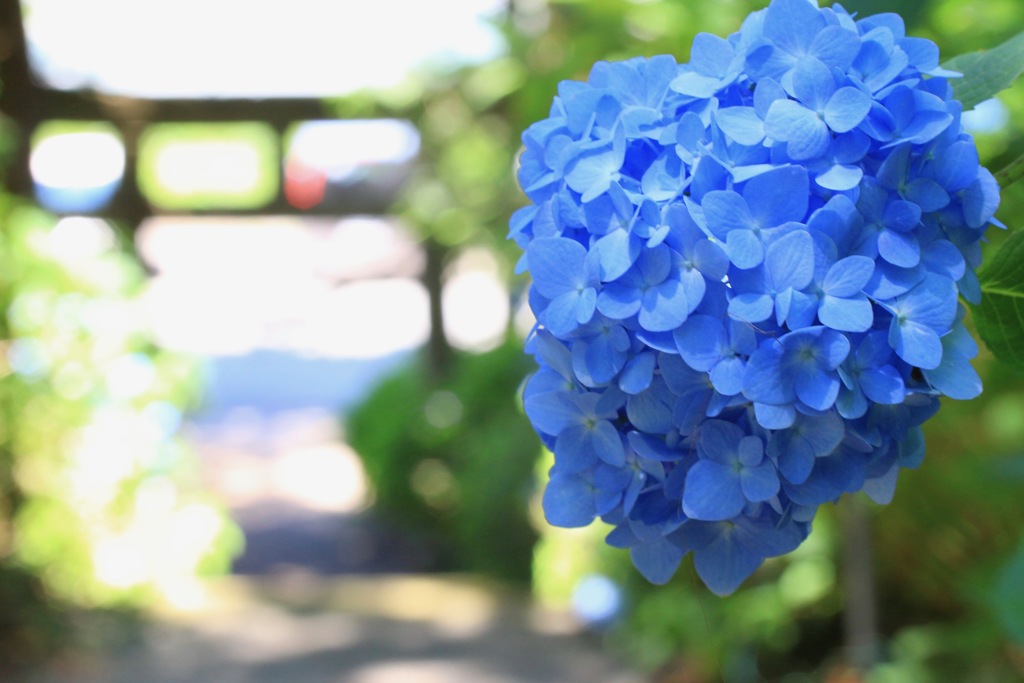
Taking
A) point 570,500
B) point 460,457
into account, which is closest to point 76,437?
point 460,457

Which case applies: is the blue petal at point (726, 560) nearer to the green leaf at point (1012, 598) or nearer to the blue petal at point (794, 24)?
the blue petal at point (794, 24)

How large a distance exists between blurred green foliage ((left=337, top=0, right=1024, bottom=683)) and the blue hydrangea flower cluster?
67 cm

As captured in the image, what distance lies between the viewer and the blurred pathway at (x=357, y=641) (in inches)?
141

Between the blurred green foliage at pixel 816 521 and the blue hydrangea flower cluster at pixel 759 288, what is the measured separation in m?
0.67

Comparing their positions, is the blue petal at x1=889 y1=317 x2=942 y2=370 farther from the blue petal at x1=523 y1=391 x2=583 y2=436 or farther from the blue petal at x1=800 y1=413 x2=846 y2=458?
the blue petal at x1=523 y1=391 x2=583 y2=436

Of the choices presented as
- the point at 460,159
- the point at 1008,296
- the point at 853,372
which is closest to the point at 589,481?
the point at 853,372

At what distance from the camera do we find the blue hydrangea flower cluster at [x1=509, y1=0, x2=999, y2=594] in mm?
518

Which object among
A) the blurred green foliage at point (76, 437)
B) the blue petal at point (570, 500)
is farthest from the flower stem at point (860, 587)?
the blurred green foliage at point (76, 437)

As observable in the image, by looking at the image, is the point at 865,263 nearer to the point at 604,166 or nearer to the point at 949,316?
the point at 949,316

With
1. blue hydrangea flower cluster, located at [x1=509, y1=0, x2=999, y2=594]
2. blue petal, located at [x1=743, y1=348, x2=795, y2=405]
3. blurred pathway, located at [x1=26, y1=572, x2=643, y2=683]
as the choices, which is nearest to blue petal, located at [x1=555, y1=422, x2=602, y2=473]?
blue hydrangea flower cluster, located at [x1=509, y1=0, x2=999, y2=594]

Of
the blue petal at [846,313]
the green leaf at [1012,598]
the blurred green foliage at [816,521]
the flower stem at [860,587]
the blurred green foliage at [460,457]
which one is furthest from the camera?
the blurred green foliage at [460,457]

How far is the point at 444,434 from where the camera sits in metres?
5.05

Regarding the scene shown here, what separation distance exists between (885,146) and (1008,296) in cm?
15

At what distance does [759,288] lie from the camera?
0.52 m
